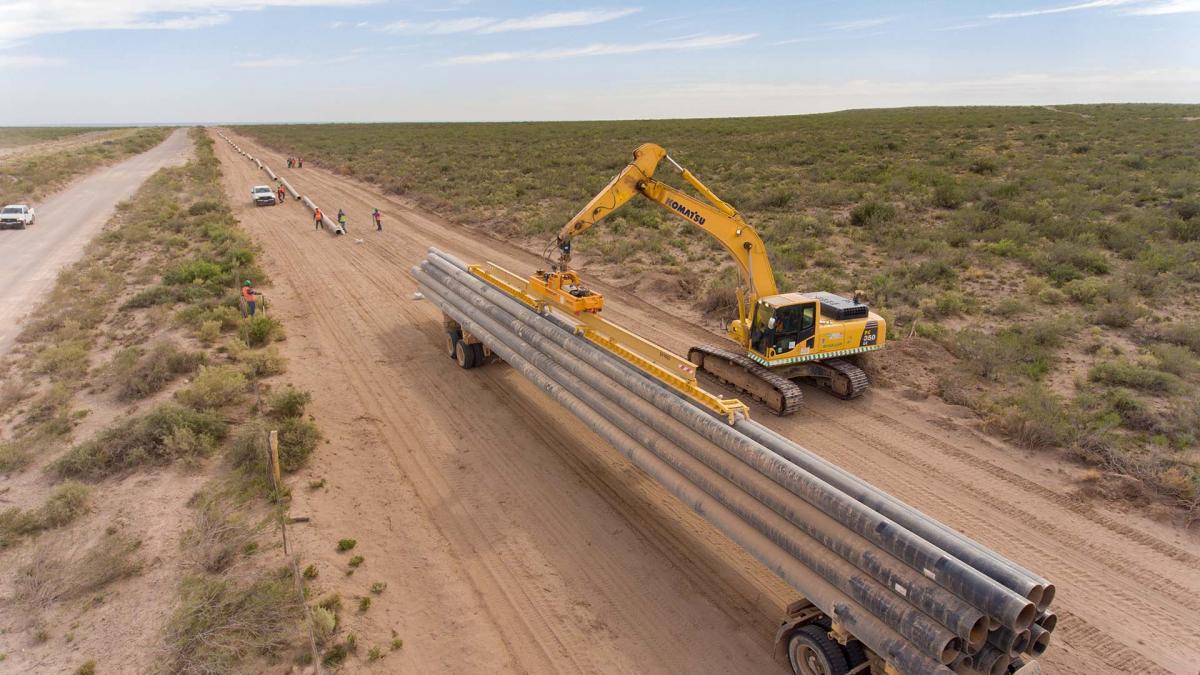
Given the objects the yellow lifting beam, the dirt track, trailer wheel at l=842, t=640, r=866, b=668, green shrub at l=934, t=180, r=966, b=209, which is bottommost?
the dirt track

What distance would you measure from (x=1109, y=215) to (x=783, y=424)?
24.7m

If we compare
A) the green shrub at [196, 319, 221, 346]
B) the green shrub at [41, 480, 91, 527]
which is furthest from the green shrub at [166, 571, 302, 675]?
the green shrub at [196, 319, 221, 346]

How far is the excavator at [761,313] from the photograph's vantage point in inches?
539

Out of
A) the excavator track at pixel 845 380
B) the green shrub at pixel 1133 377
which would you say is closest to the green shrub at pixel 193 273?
the excavator track at pixel 845 380

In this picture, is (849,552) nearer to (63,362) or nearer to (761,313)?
(761,313)

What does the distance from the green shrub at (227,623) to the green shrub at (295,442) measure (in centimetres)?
306

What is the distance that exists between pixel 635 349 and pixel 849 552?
5753 millimetres

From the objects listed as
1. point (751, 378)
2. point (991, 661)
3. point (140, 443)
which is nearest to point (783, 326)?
point (751, 378)

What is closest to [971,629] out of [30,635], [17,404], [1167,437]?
[1167,437]

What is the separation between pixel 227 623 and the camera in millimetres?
7828

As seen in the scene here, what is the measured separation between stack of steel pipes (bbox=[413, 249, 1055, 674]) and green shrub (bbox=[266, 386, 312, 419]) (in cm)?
630

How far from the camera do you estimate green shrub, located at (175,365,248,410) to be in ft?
42.8

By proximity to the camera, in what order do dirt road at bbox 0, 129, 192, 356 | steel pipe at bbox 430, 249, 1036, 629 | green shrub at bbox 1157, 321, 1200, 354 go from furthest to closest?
dirt road at bbox 0, 129, 192, 356
green shrub at bbox 1157, 321, 1200, 354
steel pipe at bbox 430, 249, 1036, 629

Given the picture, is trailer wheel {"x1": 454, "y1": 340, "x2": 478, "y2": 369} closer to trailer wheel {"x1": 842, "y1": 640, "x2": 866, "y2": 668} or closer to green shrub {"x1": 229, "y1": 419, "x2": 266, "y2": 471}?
green shrub {"x1": 229, "y1": 419, "x2": 266, "y2": 471}
